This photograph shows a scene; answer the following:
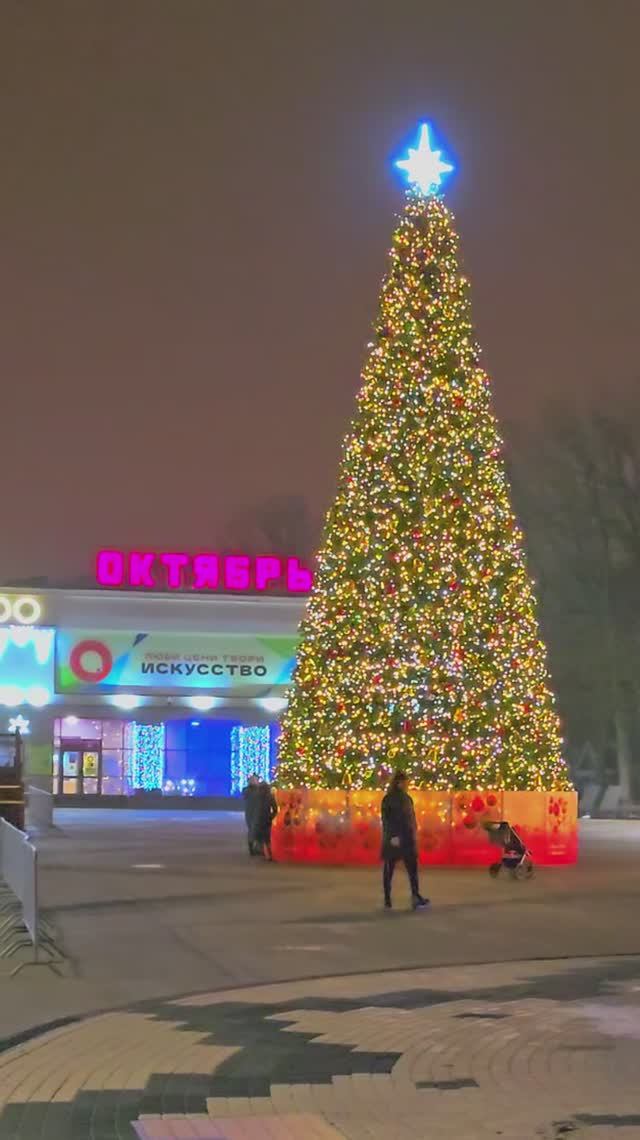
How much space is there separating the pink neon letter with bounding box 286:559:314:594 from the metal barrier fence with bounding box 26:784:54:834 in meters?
18.8

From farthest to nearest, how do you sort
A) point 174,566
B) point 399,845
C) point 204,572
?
point 204,572
point 174,566
point 399,845

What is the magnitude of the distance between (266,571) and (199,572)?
2.35 metres

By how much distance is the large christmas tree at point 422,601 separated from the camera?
78.0 feet

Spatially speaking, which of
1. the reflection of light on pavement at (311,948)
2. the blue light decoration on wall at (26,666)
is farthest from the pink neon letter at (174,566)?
the reflection of light on pavement at (311,948)

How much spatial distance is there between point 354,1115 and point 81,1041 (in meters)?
2.69

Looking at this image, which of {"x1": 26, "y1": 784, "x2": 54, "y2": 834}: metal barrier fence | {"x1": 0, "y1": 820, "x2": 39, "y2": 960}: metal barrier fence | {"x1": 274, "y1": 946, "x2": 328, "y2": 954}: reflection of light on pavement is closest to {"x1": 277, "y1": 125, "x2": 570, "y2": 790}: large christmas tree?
{"x1": 0, "y1": 820, "x2": 39, "y2": 960}: metal barrier fence

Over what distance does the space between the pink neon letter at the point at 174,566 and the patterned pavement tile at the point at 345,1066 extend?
41150 mm

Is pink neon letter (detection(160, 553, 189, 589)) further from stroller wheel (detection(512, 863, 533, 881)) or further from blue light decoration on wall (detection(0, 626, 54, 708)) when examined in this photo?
stroller wheel (detection(512, 863, 533, 881))

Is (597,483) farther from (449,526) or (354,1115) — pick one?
(354,1115)

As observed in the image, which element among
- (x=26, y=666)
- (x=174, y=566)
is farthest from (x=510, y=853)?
(x=174, y=566)

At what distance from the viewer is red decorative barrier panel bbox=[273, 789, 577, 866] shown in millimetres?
23719

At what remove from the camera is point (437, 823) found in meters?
23.8

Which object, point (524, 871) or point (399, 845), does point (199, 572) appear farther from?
point (399, 845)

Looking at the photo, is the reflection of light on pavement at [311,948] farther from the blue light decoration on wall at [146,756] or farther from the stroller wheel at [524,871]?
the blue light decoration on wall at [146,756]
